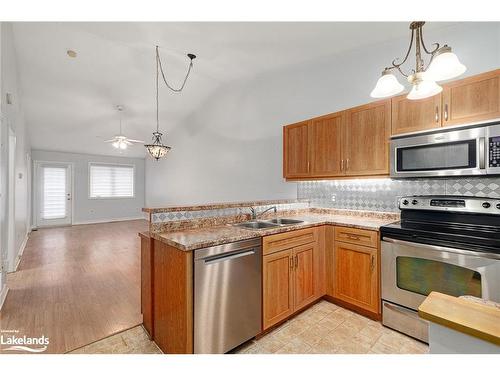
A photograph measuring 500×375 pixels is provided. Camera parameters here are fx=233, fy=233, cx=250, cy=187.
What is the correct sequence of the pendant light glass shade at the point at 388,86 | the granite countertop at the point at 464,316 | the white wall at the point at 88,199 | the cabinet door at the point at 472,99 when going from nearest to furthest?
the granite countertop at the point at 464,316, the pendant light glass shade at the point at 388,86, the cabinet door at the point at 472,99, the white wall at the point at 88,199

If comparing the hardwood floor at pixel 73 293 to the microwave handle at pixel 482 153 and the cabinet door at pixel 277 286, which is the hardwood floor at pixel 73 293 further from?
the microwave handle at pixel 482 153

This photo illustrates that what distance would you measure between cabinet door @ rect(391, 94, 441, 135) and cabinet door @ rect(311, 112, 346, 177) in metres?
A: 0.53

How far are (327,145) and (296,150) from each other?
438 mm

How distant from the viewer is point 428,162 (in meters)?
2.09

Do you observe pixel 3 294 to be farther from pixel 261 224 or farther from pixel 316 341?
pixel 316 341

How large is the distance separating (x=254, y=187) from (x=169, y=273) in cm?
284

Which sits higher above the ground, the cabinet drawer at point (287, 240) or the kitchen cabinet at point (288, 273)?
the cabinet drawer at point (287, 240)

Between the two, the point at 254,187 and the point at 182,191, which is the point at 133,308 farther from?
the point at 182,191

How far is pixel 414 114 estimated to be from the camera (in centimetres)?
219

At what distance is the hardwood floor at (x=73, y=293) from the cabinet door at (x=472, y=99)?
340 cm

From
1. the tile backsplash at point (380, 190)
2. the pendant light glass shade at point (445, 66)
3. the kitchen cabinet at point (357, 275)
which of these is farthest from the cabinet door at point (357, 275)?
the pendant light glass shade at point (445, 66)

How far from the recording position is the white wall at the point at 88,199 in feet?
24.2

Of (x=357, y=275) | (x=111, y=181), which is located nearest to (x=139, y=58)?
(x=357, y=275)

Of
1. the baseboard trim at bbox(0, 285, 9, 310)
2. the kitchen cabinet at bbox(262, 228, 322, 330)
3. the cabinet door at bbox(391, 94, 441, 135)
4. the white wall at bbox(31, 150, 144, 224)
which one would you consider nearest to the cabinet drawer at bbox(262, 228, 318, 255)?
the kitchen cabinet at bbox(262, 228, 322, 330)
